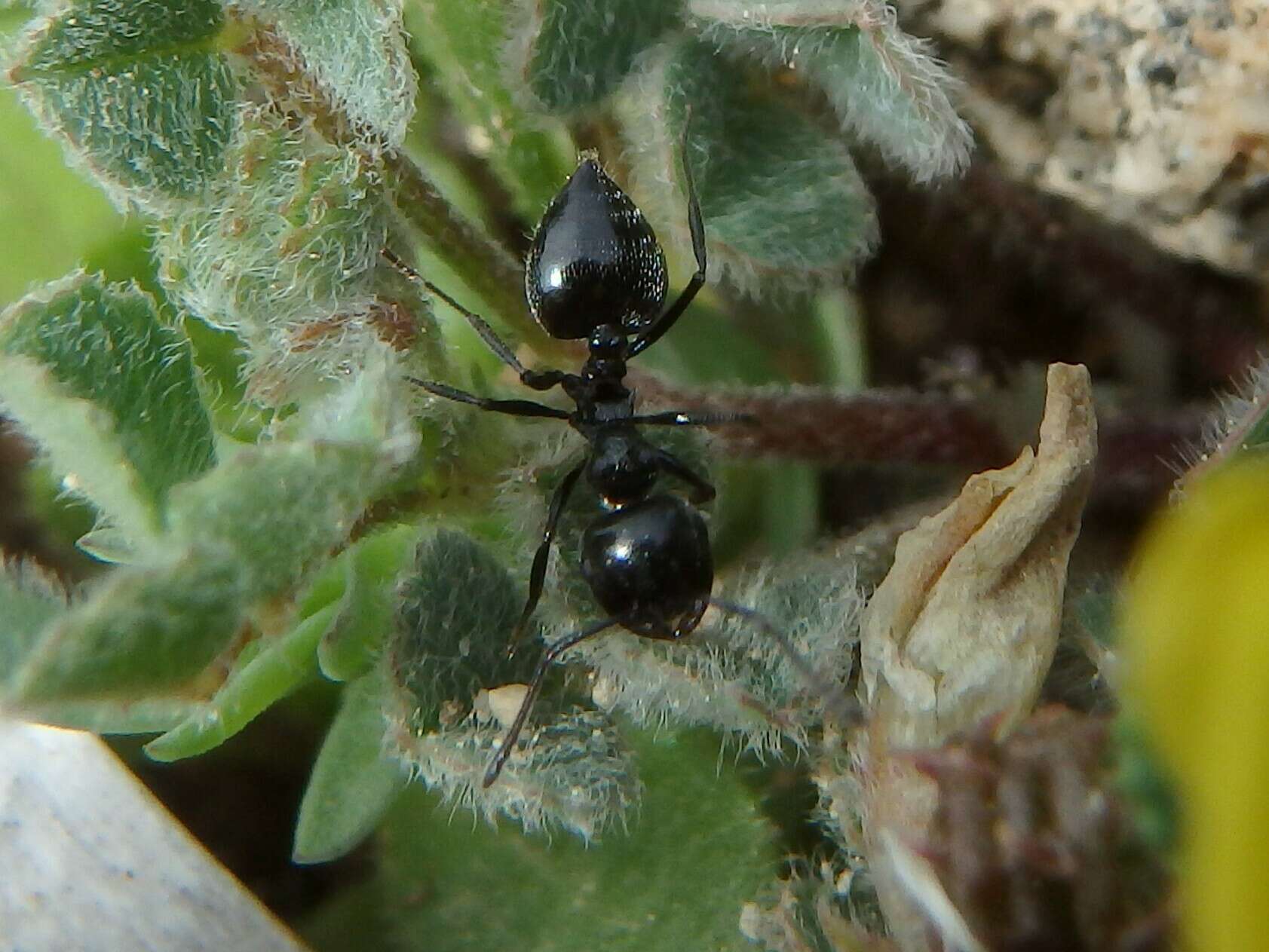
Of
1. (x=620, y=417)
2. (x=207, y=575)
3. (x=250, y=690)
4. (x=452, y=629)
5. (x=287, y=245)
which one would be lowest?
(x=620, y=417)

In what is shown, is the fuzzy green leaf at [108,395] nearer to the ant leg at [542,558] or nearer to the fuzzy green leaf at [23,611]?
the fuzzy green leaf at [23,611]

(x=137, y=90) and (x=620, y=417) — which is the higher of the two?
(x=137, y=90)

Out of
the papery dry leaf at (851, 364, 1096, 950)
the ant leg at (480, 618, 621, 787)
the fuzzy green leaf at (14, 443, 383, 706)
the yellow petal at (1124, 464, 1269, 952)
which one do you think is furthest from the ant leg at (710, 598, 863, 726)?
the yellow petal at (1124, 464, 1269, 952)

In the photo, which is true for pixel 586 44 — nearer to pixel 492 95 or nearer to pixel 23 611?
pixel 492 95

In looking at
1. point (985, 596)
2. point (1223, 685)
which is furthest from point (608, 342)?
point (1223, 685)

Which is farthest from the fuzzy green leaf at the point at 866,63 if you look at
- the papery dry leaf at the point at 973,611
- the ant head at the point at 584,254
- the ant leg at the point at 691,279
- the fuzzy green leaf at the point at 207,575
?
the fuzzy green leaf at the point at 207,575

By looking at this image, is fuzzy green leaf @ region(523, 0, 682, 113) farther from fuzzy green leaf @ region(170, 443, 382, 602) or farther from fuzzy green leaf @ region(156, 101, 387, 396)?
fuzzy green leaf @ region(170, 443, 382, 602)
